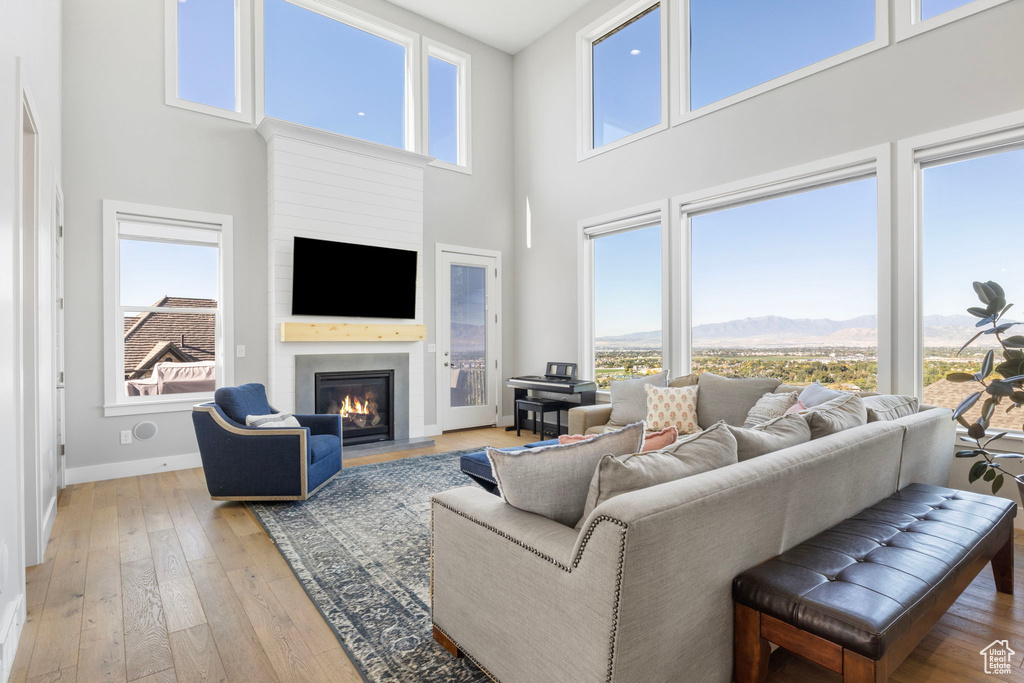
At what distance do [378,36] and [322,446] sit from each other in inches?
180

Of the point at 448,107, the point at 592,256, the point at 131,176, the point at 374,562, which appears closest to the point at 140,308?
the point at 131,176

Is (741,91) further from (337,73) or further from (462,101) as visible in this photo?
(337,73)

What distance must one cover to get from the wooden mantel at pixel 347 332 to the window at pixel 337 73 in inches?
79.6

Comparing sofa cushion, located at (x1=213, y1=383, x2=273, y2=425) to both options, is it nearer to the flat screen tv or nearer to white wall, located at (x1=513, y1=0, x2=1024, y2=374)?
the flat screen tv

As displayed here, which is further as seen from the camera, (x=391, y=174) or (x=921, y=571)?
(x=391, y=174)

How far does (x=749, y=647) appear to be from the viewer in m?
1.47

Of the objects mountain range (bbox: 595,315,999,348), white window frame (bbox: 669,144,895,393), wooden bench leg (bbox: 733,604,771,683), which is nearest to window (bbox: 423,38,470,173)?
white window frame (bbox: 669,144,895,393)

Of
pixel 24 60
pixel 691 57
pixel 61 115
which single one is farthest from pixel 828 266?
pixel 61 115

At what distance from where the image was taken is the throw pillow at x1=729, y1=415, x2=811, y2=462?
178 centimetres

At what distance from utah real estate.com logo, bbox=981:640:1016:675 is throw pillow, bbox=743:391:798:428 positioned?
1561 millimetres

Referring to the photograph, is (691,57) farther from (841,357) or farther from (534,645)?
(534,645)

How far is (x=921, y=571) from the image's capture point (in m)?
1.50

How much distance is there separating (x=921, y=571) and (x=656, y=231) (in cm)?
406

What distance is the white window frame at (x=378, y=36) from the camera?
489 cm
